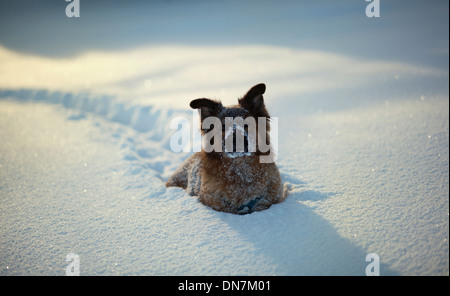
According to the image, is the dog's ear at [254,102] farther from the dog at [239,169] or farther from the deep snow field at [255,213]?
the deep snow field at [255,213]

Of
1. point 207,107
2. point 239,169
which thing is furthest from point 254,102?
point 239,169

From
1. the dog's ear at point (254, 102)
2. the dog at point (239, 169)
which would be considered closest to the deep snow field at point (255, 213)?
the dog at point (239, 169)

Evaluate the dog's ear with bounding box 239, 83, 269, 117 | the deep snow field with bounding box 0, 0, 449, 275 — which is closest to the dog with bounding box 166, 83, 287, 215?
the dog's ear with bounding box 239, 83, 269, 117

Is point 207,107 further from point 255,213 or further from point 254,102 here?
point 255,213

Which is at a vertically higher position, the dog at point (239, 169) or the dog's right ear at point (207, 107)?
the dog's right ear at point (207, 107)

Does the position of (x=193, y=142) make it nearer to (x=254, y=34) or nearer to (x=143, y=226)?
(x=143, y=226)
